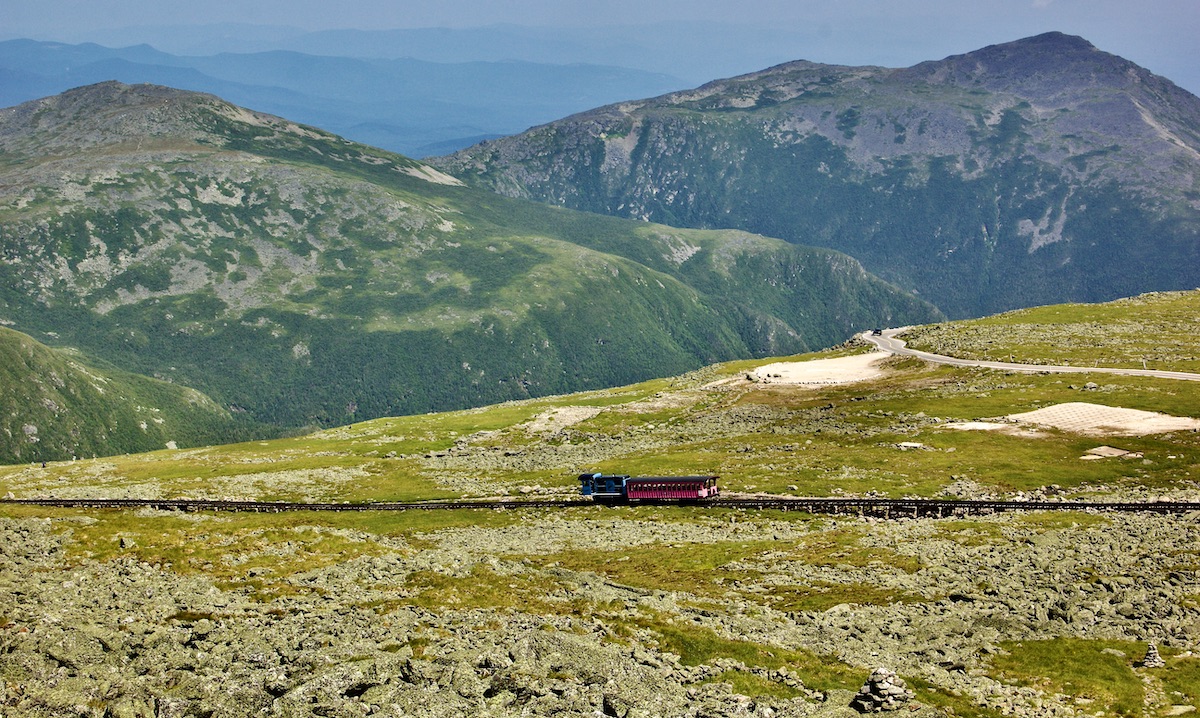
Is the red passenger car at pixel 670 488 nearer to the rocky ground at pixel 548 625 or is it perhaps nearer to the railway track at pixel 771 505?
the railway track at pixel 771 505

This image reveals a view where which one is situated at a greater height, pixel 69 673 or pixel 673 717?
pixel 69 673

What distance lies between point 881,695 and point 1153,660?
767 inches

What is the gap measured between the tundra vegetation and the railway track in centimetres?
369

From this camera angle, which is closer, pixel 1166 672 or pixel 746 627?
pixel 1166 672

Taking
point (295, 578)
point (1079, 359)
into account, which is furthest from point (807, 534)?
point (1079, 359)

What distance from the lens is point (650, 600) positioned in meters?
69.8

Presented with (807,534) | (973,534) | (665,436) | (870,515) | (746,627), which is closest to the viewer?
(746,627)

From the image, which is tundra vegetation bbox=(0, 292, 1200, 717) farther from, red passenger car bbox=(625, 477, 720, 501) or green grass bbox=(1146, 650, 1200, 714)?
red passenger car bbox=(625, 477, 720, 501)

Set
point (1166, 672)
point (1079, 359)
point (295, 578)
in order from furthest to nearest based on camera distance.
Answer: point (1079, 359)
point (295, 578)
point (1166, 672)

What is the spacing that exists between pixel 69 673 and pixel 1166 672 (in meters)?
59.1

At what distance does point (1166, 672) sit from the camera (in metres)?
53.2

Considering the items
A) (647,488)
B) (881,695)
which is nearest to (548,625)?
(881,695)

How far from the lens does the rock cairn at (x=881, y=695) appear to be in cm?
4691

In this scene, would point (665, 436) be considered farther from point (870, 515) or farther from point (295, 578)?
point (295, 578)
